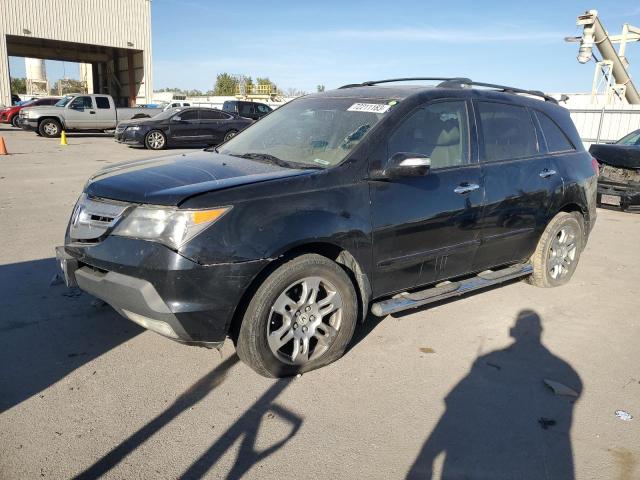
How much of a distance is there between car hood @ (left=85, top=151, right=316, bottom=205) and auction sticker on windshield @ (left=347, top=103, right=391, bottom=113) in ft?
2.73

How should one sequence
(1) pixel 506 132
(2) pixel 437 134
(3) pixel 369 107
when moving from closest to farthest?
(3) pixel 369 107, (2) pixel 437 134, (1) pixel 506 132

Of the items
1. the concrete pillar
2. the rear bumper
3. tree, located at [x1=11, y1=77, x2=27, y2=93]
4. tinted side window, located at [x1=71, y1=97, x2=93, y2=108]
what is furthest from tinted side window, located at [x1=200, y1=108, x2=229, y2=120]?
tree, located at [x1=11, y1=77, x2=27, y2=93]

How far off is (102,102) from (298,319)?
2315 cm

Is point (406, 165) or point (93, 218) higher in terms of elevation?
point (406, 165)

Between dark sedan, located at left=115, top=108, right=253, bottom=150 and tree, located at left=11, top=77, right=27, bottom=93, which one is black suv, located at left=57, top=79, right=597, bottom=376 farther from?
tree, located at left=11, top=77, right=27, bottom=93

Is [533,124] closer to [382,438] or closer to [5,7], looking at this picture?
[382,438]

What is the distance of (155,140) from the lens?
18.4 metres

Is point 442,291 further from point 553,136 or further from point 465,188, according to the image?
point 553,136

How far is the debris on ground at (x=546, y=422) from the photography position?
3066 mm

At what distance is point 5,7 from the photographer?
3081 centimetres

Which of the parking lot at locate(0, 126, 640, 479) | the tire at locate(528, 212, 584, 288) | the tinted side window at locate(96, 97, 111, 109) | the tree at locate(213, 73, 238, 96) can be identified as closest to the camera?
the parking lot at locate(0, 126, 640, 479)

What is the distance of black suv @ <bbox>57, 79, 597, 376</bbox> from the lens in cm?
309

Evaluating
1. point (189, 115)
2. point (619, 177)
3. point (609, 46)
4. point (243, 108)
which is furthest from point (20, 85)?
point (619, 177)

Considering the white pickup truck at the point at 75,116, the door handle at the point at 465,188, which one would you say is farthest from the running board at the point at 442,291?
the white pickup truck at the point at 75,116
